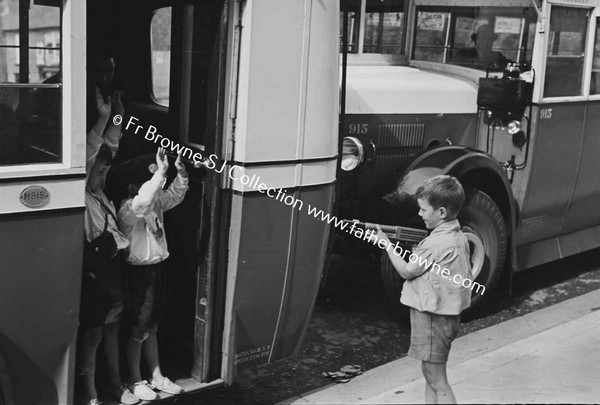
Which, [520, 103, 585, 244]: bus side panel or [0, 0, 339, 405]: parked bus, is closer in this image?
[0, 0, 339, 405]: parked bus

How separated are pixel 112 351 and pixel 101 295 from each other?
39cm

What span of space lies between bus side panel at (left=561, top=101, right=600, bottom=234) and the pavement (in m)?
1.14

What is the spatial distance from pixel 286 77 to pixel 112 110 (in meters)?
0.91

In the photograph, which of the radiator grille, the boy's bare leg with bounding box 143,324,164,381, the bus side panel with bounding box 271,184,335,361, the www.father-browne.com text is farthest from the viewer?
the radiator grille

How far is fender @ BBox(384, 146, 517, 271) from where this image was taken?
5625mm

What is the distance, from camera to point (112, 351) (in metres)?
3.94

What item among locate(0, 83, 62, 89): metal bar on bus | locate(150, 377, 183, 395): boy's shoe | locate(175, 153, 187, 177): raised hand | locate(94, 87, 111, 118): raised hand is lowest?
locate(150, 377, 183, 395): boy's shoe

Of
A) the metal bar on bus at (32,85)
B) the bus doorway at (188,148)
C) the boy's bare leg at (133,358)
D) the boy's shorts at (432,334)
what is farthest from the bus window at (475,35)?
the metal bar on bus at (32,85)

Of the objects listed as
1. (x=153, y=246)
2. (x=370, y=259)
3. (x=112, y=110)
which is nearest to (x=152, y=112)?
(x=112, y=110)

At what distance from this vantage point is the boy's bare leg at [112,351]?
12.9 feet

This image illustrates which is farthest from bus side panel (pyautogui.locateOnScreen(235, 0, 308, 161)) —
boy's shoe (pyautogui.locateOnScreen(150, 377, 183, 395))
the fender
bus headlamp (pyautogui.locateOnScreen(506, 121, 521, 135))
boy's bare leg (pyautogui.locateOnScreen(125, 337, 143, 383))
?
bus headlamp (pyautogui.locateOnScreen(506, 121, 521, 135))

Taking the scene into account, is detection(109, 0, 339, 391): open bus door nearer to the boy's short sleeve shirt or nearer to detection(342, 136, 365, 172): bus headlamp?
the boy's short sleeve shirt

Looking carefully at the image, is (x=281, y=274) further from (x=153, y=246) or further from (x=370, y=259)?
(x=370, y=259)

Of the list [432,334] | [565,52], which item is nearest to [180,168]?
[432,334]
